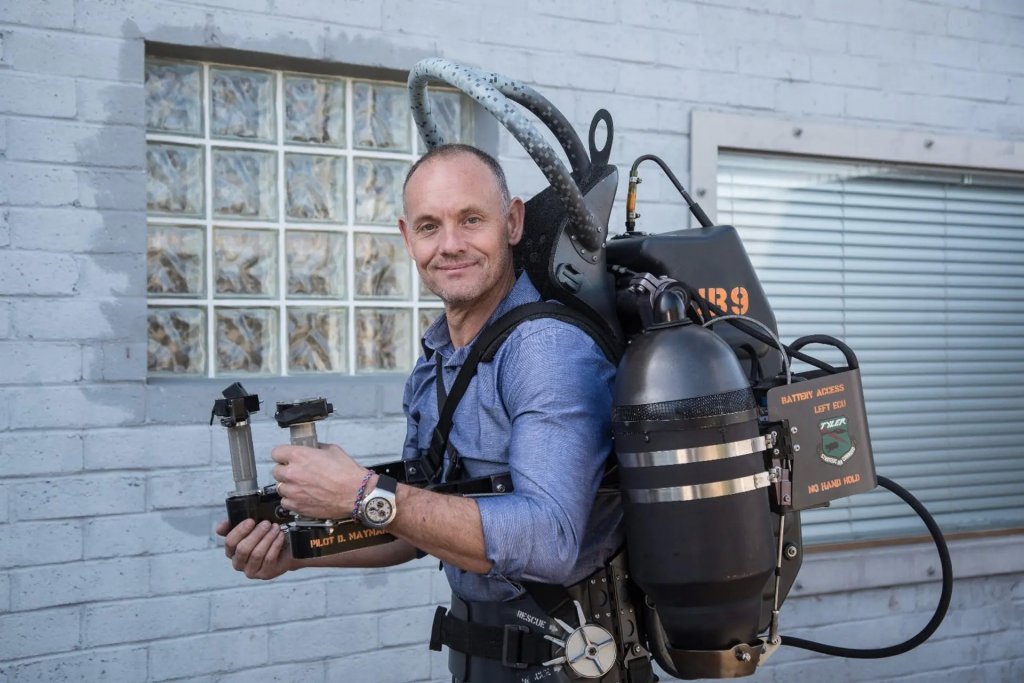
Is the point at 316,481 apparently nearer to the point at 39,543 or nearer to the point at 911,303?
the point at 39,543

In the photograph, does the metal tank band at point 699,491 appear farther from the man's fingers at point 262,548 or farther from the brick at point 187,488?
the brick at point 187,488

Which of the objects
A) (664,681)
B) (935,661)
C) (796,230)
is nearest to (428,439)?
(664,681)

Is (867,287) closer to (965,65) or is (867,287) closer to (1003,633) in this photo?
(965,65)

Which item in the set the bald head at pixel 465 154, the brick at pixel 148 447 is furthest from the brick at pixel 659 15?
the bald head at pixel 465 154

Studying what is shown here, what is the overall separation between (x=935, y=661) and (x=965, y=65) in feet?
9.52

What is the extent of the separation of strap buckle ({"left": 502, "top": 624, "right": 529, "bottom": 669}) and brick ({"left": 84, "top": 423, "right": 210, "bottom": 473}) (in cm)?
194

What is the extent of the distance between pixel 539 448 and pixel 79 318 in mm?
2257

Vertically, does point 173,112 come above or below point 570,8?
below

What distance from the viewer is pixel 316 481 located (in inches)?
73.5

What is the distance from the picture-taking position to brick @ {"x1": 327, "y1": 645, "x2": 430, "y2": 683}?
4035mm

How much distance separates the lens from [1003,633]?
539 cm

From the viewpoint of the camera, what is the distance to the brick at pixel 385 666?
4.04 metres

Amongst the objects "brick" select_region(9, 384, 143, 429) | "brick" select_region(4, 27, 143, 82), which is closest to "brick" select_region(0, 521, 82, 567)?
"brick" select_region(9, 384, 143, 429)

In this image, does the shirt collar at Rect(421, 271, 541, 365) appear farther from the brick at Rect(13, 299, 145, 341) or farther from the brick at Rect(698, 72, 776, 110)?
the brick at Rect(698, 72, 776, 110)
